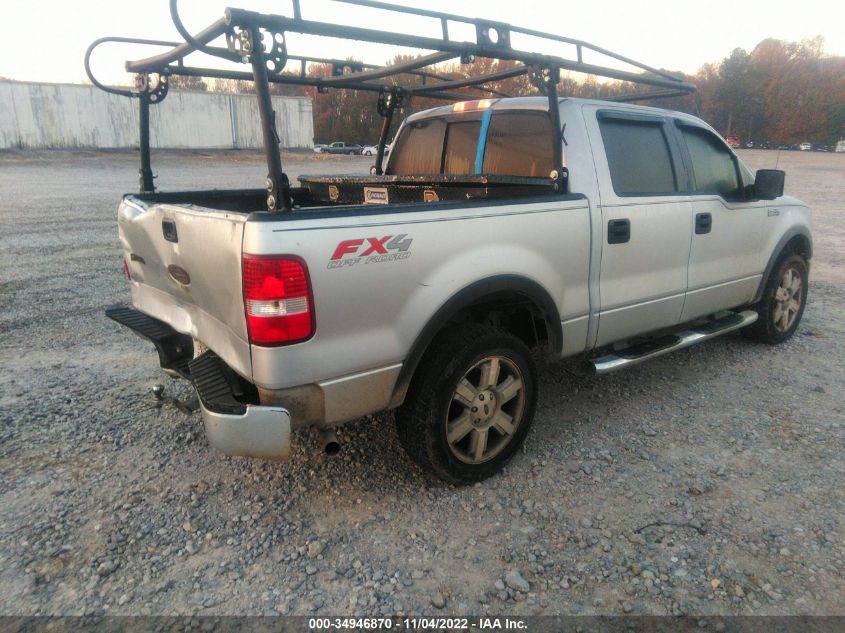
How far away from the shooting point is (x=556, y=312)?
3279 mm

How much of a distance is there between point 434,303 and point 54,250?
808cm

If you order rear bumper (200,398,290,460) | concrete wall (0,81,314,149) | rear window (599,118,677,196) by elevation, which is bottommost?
rear bumper (200,398,290,460)

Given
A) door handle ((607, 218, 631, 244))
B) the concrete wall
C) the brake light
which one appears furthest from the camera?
the concrete wall

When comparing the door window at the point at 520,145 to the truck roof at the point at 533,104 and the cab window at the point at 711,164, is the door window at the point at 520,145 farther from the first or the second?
the cab window at the point at 711,164

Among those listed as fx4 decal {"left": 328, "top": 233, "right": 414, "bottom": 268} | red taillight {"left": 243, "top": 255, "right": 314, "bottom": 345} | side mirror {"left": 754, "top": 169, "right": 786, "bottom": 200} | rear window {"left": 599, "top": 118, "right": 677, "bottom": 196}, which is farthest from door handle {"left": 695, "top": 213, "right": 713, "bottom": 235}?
red taillight {"left": 243, "top": 255, "right": 314, "bottom": 345}

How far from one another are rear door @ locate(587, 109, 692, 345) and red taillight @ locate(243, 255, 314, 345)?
6.17ft

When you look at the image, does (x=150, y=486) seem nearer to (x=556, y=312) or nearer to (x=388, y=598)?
(x=388, y=598)

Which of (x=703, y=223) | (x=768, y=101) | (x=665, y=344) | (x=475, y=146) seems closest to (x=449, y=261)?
(x=475, y=146)

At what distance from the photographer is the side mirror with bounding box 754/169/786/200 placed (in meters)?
4.29

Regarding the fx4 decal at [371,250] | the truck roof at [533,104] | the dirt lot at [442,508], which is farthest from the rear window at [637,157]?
the fx4 decal at [371,250]

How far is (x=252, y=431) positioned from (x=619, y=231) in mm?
2321

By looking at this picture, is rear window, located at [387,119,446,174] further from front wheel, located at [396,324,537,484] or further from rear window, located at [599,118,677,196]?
front wheel, located at [396,324,537,484]

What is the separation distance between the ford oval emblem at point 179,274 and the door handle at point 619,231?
2.26 metres

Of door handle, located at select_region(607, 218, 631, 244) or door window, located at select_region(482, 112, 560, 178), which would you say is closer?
door handle, located at select_region(607, 218, 631, 244)
